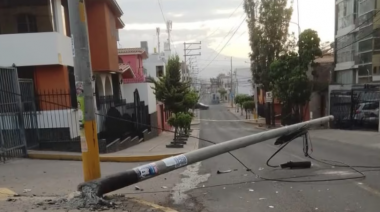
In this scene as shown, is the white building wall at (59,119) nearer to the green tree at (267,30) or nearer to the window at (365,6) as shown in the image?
the window at (365,6)

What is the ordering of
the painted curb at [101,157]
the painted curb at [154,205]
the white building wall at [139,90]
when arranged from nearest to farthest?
the painted curb at [154,205], the painted curb at [101,157], the white building wall at [139,90]

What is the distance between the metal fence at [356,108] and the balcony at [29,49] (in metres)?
18.0

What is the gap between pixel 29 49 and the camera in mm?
11492

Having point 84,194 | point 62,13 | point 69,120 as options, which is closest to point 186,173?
point 84,194

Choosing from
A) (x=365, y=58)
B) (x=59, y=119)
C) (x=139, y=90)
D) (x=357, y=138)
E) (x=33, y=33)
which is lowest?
(x=357, y=138)

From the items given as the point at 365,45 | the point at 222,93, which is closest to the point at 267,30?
the point at 365,45

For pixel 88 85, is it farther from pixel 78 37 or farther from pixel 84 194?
pixel 84 194

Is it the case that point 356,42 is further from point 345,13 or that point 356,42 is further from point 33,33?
point 33,33

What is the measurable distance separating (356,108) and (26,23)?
65.8ft

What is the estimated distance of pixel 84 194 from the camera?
4.86 meters

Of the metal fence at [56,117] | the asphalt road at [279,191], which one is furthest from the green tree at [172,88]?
the asphalt road at [279,191]

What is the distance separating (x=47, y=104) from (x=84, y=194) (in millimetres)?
7373

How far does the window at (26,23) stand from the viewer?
38.9 ft

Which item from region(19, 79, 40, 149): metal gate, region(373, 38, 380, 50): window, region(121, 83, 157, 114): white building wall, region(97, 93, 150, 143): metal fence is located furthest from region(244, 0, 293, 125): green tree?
region(19, 79, 40, 149): metal gate
